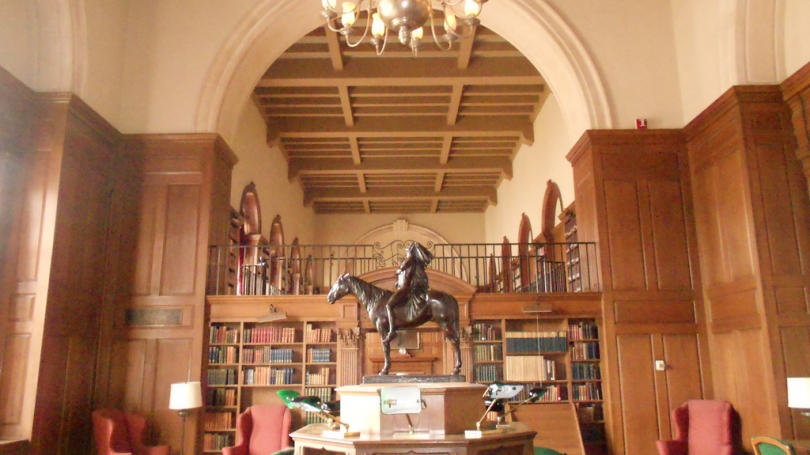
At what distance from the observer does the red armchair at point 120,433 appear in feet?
24.2

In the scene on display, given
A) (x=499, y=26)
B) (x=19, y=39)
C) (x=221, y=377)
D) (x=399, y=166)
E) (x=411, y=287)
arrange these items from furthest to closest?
(x=399, y=166)
(x=499, y=26)
(x=221, y=377)
(x=19, y=39)
(x=411, y=287)

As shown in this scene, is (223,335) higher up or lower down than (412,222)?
lower down

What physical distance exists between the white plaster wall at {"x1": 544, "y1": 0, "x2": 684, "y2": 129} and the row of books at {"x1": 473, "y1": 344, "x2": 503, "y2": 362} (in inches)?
134

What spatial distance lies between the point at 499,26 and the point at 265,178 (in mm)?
6271

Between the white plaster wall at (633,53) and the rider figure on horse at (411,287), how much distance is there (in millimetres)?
4777

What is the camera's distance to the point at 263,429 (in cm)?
798

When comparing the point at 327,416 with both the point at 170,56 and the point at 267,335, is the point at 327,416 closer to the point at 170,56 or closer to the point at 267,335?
the point at 267,335

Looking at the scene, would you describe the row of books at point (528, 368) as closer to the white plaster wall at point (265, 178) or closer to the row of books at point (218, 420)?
the row of books at point (218, 420)

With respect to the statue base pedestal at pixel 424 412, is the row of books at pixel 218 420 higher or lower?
lower

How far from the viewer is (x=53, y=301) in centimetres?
725

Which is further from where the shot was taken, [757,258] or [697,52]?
[697,52]

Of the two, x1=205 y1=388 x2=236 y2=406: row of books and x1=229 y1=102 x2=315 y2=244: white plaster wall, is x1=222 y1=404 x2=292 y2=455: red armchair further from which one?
x1=229 y1=102 x2=315 y2=244: white plaster wall

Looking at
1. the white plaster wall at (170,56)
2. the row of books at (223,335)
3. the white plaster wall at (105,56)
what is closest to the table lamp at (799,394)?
the row of books at (223,335)

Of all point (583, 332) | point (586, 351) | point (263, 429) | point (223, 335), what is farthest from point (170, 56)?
point (586, 351)
